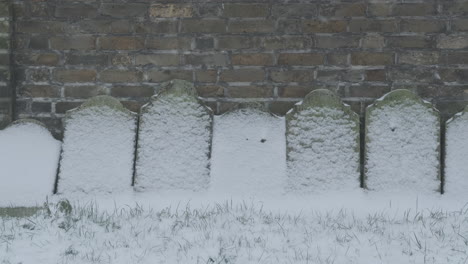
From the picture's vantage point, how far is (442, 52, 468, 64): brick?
3.50 metres

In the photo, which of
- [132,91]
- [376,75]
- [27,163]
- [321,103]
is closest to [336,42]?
[376,75]

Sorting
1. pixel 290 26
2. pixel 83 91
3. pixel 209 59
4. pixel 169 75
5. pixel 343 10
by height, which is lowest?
pixel 83 91

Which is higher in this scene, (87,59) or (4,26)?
(4,26)

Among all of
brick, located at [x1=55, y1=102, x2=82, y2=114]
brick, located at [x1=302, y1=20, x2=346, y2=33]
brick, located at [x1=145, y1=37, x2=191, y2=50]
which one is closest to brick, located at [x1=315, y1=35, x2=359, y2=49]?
brick, located at [x1=302, y1=20, x2=346, y2=33]

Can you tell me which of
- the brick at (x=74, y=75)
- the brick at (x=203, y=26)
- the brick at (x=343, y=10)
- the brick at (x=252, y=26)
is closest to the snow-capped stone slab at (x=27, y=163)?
the brick at (x=74, y=75)

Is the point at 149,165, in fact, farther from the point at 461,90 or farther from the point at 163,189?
the point at 461,90

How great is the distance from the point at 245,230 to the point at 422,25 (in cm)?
167

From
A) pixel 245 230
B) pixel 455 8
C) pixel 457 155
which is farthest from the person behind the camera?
pixel 455 8

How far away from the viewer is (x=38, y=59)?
11.7 ft

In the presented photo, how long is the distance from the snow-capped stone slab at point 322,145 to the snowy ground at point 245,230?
0.27 feet

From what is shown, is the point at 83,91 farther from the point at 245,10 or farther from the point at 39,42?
the point at 245,10

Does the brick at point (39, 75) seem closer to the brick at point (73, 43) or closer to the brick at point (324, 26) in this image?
the brick at point (73, 43)

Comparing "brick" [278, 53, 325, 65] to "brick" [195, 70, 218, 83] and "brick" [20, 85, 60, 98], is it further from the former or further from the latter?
"brick" [20, 85, 60, 98]

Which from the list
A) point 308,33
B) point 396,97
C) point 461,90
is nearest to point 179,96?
point 308,33
